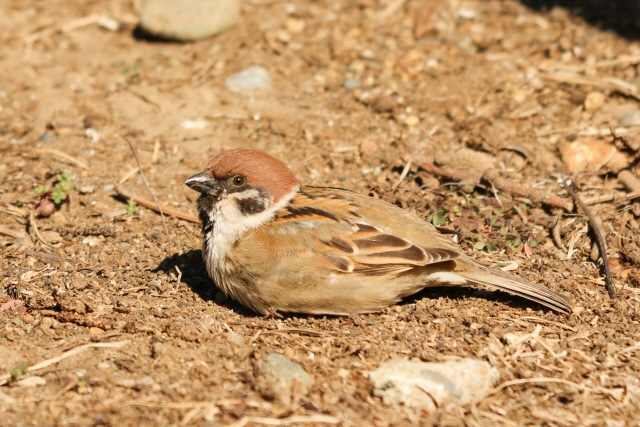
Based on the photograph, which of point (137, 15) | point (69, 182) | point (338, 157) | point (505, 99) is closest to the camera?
point (69, 182)

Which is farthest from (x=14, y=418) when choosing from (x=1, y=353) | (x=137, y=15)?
(x=137, y=15)

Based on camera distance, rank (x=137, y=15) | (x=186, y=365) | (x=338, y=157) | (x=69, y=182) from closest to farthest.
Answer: (x=186, y=365), (x=69, y=182), (x=338, y=157), (x=137, y=15)

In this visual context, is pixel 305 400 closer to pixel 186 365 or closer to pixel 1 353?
pixel 186 365

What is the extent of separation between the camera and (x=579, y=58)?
7625 millimetres

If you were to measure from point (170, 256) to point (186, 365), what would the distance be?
146 cm

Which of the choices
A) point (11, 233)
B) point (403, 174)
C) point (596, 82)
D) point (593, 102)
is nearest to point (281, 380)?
point (403, 174)

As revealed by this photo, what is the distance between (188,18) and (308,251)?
4.29 m

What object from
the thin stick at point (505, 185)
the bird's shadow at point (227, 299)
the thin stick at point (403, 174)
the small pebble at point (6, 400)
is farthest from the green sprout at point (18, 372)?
the thin stick at point (505, 185)

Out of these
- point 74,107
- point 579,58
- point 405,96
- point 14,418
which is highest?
point 579,58

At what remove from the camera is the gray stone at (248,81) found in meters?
7.45

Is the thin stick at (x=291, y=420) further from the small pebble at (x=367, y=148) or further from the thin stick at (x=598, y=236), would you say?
the small pebble at (x=367, y=148)

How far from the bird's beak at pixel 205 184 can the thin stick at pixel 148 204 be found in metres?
1.08

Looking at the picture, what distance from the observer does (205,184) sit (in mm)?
4895

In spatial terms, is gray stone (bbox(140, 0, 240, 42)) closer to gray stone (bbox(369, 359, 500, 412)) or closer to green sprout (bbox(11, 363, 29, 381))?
green sprout (bbox(11, 363, 29, 381))
